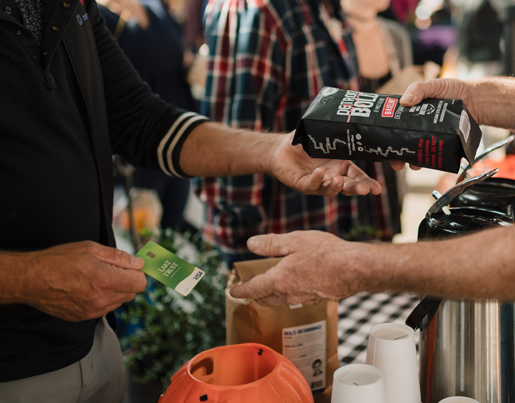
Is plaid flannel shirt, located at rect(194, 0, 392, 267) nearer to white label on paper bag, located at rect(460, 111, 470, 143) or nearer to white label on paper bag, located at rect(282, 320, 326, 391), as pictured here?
white label on paper bag, located at rect(282, 320, 326, 391)

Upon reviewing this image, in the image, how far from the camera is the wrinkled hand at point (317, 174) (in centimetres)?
92

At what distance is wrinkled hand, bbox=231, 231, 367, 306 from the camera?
70cm

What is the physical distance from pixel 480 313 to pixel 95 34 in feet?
3.13

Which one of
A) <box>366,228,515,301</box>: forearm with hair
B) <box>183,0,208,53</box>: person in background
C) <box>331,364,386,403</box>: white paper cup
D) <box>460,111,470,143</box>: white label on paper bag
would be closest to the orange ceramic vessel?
<box>331,364,386,403</box>: white paper cup

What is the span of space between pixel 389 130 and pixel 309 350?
1.41 feet

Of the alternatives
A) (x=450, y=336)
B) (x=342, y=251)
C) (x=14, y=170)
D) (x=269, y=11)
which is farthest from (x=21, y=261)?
(x=269, y=11)

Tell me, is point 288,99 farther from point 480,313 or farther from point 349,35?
point 480,313

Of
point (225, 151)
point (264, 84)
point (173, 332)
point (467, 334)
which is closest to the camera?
point (467, 334)

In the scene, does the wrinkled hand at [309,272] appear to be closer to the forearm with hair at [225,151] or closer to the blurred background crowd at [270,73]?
the forearm with hair at [225,151]

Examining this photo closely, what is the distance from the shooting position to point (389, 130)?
80 cm

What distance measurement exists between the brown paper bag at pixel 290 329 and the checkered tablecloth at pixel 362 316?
317 mm

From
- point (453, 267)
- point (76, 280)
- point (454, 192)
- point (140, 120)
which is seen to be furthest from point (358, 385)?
point (140, 120)

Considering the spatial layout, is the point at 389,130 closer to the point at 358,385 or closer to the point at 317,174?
the point at 317,174

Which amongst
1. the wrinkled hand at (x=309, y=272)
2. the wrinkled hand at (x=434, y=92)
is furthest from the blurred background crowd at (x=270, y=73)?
the wrinkled hand at (x=434, y=92)
